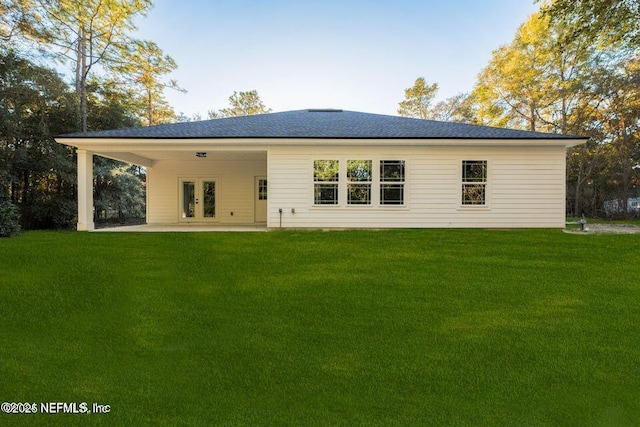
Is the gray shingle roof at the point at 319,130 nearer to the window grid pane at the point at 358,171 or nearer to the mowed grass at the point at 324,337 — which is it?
the window grid pane at the point at 358,171

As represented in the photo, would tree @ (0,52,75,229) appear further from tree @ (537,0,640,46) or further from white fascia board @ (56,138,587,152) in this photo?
tree @ (537,0,640,46)

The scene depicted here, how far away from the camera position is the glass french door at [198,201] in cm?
1564

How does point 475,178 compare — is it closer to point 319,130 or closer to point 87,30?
point 319,130

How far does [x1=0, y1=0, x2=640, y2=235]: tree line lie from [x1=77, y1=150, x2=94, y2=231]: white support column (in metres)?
1.58

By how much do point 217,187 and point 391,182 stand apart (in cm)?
780

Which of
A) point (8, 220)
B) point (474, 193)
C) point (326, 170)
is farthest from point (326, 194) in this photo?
point (8, 220)

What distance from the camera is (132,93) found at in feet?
62.0

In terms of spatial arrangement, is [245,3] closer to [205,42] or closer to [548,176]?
[205,42]

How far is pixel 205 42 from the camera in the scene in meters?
23.7

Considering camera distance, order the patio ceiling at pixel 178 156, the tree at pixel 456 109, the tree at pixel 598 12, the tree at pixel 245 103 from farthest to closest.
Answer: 1. the tree at pixel 245 103
2. the tree at pixel 456 109
3. the patio ceiling at pixel 178 156
4. the tree at pixel 598 12

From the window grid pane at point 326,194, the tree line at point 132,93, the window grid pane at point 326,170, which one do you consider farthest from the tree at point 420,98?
the window grid pane at point 326,194

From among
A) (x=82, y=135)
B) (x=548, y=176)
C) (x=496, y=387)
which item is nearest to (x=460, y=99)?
(x=548, y=176)

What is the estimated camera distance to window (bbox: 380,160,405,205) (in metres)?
11.6

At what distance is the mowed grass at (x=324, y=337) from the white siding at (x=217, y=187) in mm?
7982
